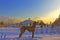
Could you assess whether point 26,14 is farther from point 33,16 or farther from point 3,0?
point 3,0

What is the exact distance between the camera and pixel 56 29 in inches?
166

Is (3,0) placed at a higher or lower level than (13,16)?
higher

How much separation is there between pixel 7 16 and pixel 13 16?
0.46 feet

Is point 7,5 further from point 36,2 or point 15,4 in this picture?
point 36,2

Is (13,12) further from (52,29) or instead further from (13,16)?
(52,29)

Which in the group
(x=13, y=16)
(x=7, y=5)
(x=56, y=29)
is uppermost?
(x=7, y=5)

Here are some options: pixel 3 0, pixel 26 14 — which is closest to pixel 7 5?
pixel 3 0

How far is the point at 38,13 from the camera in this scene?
3443 mm

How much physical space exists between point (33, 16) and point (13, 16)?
473 millimetres

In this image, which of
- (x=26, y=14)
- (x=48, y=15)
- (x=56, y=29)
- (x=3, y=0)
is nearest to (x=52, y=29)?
(x=56, y=29)

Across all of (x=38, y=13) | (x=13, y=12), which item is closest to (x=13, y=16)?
(x=13, y=12)

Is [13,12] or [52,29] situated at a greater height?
[13,12]

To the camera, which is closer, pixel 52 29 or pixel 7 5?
pixel 7 5

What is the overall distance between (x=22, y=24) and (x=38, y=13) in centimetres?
47
